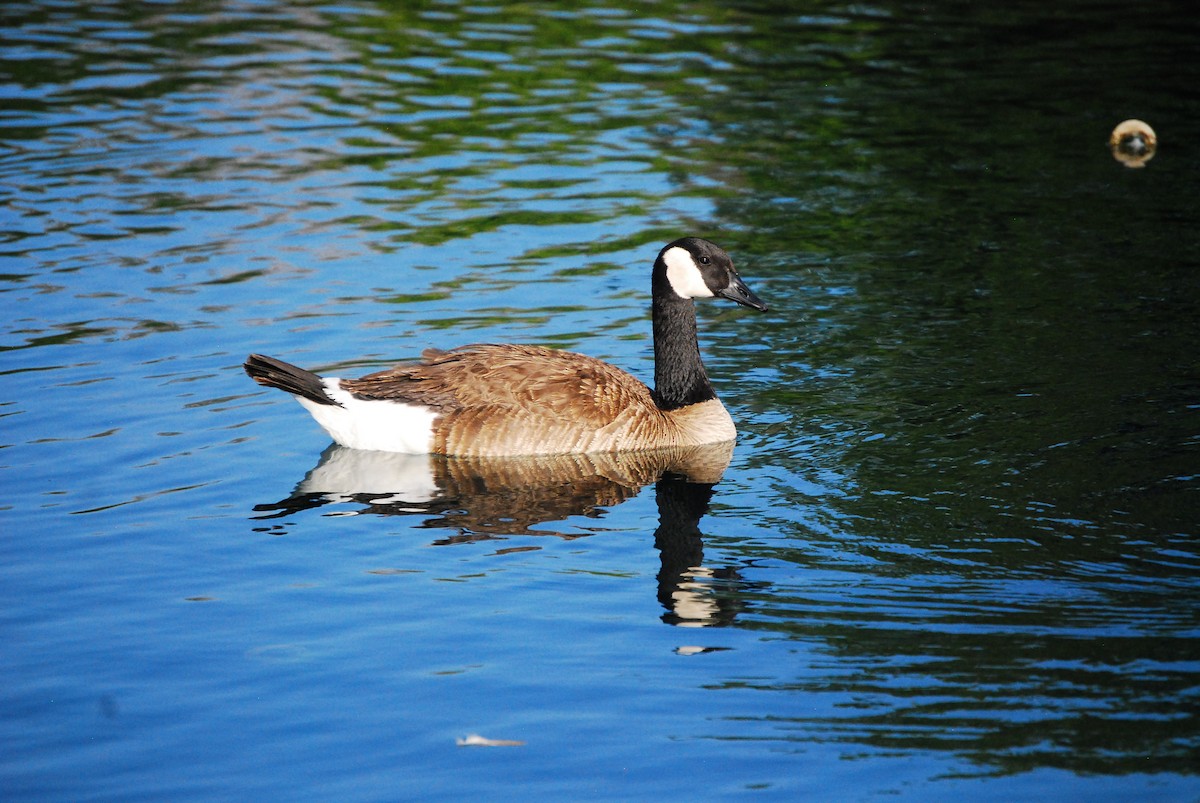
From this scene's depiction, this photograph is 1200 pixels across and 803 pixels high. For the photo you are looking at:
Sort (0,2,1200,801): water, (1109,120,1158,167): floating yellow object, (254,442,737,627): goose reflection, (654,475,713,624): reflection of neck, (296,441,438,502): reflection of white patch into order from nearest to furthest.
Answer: (0,2,1200,801): water < (654,475,713,624): reflection of neck < (254,442,737,627): goose reflection < (296,441,438,502): reflection of white patch < (1109,120,1158,167): floating yellow object

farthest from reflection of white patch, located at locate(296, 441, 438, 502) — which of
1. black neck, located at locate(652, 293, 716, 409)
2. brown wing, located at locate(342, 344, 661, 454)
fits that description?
black neck, located at locate(652, 293, 716, 409)

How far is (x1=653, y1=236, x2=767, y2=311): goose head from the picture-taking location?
39.7 ft

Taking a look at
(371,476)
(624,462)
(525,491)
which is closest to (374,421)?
(371,476)

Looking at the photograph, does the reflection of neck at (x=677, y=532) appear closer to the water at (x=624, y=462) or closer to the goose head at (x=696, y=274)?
the water at (x=624, y=462)

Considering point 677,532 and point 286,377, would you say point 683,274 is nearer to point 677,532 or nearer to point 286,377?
point 677,532

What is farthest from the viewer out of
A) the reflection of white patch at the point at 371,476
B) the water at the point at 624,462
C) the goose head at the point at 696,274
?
the goose head at the point at 696,274

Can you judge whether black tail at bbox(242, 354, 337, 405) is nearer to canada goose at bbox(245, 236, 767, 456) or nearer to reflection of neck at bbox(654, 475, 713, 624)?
canada goose at bbox(245, 236, 767, 456)

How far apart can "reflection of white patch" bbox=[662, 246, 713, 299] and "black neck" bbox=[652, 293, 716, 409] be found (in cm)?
10

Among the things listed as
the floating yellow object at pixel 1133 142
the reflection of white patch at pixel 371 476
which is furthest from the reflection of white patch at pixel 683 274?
the floating yellow object at pixel 1133 142

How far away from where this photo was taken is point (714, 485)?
10.8m

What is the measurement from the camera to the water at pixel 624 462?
23.5 ft

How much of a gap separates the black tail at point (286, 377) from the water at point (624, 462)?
1.97 feet

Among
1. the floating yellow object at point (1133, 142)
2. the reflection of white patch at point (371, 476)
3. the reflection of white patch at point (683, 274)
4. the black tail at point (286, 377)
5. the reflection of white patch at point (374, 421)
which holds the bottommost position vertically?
the reflection of white patch at point (371, 476)

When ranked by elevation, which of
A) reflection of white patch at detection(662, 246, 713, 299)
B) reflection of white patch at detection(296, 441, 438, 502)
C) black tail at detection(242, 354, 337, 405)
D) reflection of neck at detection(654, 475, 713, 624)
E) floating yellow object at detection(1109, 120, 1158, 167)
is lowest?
reflection of white patch at detection(296, 441, 438, 502)
